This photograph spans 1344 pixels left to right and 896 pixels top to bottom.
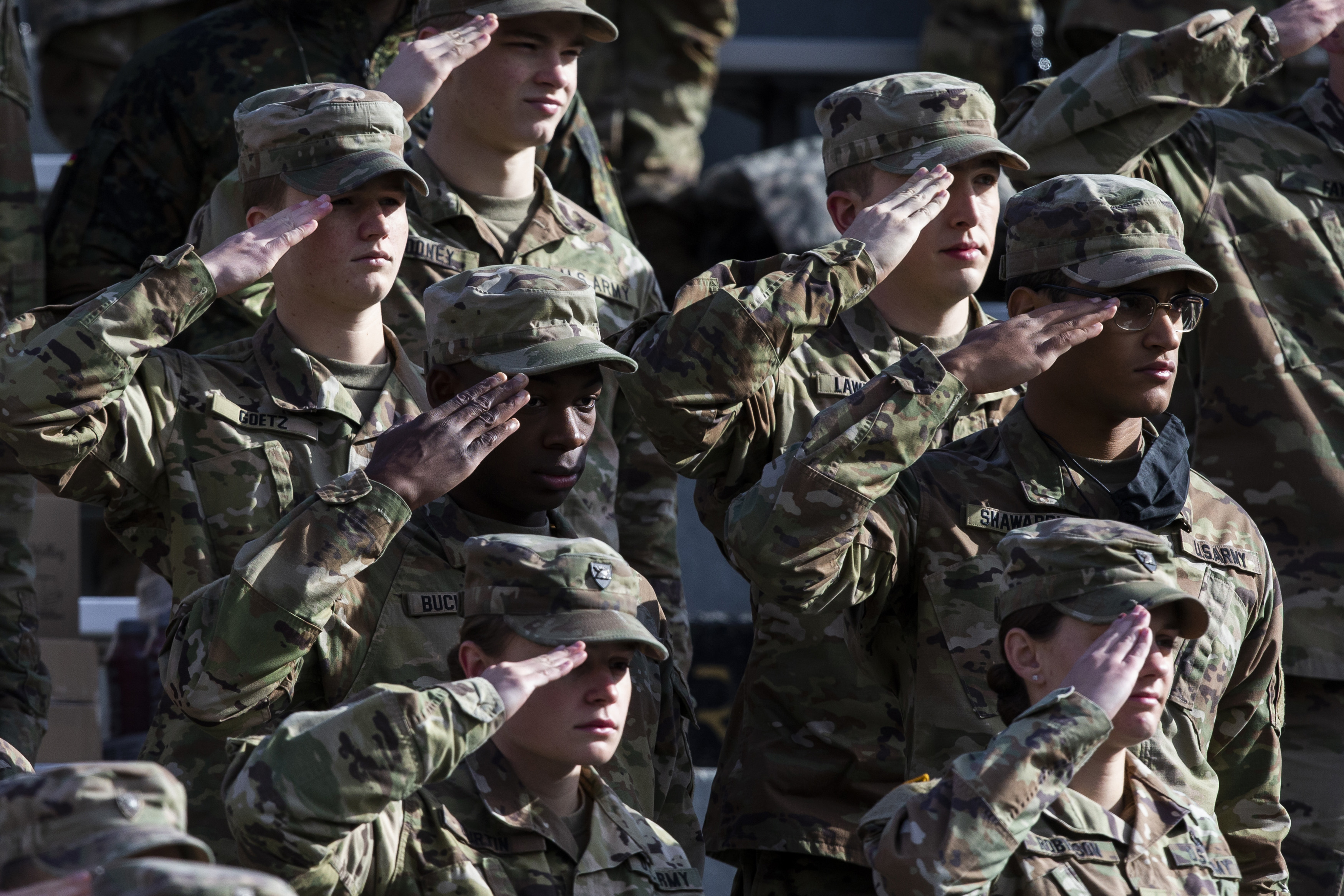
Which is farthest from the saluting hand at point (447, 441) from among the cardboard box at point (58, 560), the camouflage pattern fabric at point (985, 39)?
the camouflage pattern fabric at point (985, 39)

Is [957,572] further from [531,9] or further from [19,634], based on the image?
[19,634]

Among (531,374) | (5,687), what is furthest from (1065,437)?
(5,687)

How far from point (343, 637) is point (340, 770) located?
626mm

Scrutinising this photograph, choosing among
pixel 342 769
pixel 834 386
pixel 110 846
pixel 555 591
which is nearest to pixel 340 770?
pixel 342 769

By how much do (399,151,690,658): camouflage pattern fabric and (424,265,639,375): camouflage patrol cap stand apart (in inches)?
21.1

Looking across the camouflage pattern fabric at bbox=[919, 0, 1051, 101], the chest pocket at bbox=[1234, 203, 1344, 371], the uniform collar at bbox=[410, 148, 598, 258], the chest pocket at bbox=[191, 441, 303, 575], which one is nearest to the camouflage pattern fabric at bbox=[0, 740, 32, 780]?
the chest pocket at bbox=[191, 441, 303, 575]

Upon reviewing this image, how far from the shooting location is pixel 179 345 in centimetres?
558

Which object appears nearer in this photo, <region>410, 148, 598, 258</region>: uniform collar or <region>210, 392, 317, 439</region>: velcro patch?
<region>210, 392, 317, 439</region>: velcro patch

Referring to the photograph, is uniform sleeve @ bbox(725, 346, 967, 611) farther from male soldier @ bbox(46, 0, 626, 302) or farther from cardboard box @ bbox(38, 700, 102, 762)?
cardboard box @ bbox(38, 700, 102, 762)

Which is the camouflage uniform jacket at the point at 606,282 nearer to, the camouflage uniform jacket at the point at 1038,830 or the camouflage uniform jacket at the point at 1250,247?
the camouflage uniform jacket at the point at 1250,247

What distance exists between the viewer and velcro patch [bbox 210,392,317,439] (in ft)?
13.4

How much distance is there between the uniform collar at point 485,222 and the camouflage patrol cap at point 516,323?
64 cm

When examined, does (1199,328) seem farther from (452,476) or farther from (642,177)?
(642,177)

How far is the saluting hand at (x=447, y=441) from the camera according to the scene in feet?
12.1
